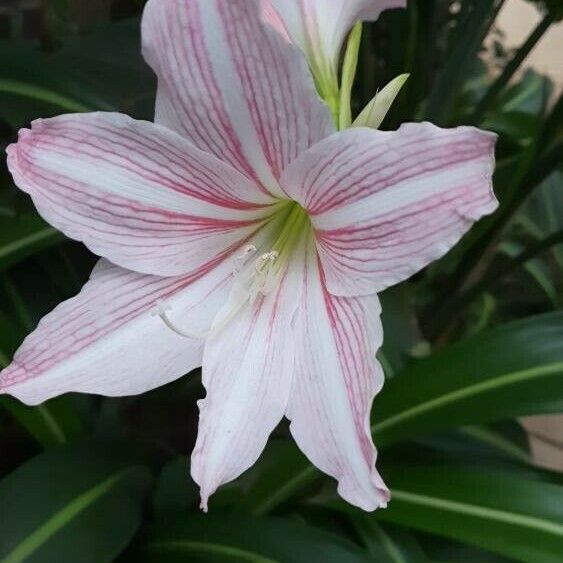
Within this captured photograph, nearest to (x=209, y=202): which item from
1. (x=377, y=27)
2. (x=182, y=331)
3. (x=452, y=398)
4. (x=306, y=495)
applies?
(x=182, y=331)

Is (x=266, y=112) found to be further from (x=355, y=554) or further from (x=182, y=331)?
(x=355, y=554)

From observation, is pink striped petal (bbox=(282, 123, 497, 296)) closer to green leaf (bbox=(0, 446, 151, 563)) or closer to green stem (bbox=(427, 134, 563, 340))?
green leaf (bbox=(0, 446, 151, 563))

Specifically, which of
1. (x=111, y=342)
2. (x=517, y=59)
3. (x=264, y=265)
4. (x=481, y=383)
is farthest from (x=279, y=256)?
(x=517, y=59)

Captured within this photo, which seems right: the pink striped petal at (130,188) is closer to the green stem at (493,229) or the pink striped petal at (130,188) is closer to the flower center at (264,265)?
the flower center at (264,265)

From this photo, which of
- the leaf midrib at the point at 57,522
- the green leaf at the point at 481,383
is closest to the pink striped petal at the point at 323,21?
the green leaf at the point at 481,383

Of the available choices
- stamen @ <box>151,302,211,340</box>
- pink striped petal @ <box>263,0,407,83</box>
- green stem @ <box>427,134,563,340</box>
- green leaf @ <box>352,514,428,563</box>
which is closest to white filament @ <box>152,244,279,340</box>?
stamen @ <box>151,302,211,340</box>

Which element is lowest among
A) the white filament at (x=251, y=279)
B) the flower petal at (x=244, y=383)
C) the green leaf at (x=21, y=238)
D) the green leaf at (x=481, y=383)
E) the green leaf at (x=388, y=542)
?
the green leaf at (x=388, y=542)

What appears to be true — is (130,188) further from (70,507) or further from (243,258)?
(70,507)
